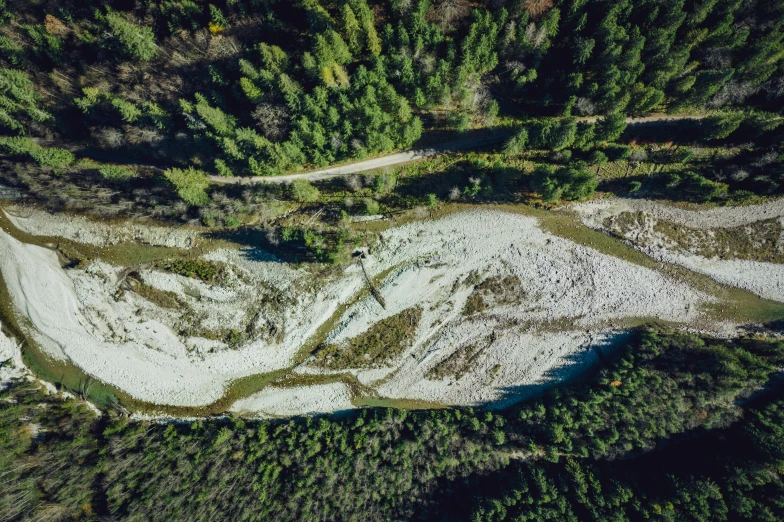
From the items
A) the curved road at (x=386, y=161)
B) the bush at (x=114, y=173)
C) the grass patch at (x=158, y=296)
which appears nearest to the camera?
the bush at (x=114, y=173)

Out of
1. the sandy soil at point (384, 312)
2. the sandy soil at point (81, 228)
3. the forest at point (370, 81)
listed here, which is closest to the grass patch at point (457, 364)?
the sandy soil at point (384, 312)

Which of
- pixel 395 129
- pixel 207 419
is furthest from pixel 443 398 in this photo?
pixel 395 129

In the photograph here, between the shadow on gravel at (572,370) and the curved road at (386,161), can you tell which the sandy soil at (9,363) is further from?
the shadow on gravel at (572,370)

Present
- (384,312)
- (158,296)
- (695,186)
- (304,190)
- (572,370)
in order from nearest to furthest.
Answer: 1. (304,190)
2. (695,186)
3. (572,370)
4. (384,312)
5. (158,296)

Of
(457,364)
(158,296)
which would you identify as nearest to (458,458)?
(457,364)

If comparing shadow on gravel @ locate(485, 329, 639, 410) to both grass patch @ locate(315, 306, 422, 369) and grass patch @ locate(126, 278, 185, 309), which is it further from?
grass patch @ locate(126, 278, 185, 309)

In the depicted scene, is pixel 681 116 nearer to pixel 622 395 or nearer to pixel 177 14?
pixel 622 395

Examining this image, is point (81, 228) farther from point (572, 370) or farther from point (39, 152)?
point (572, 370)
